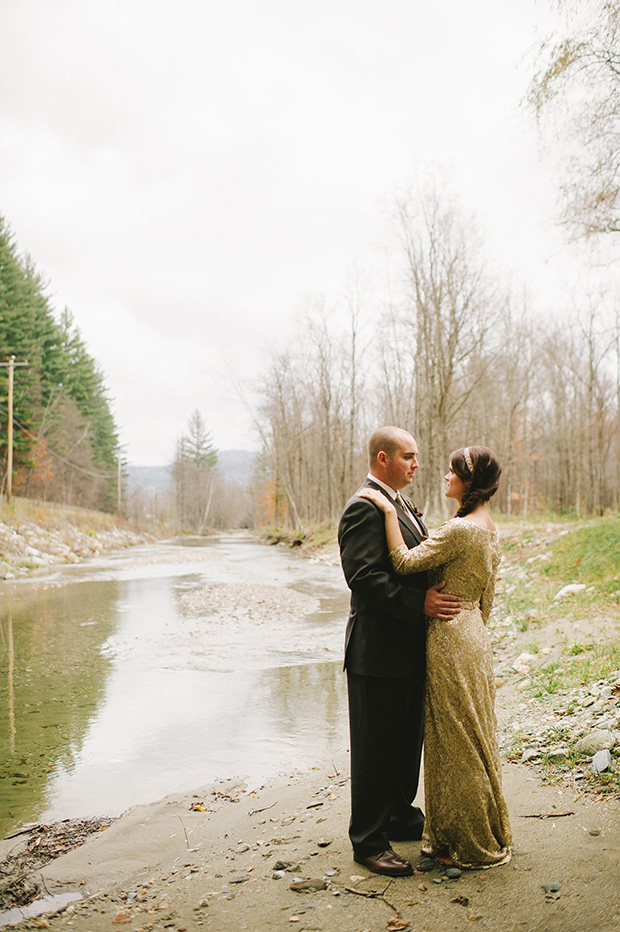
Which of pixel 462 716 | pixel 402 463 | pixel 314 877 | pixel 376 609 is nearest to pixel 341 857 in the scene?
pixel 314 877

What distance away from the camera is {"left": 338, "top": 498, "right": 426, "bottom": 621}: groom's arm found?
3.34 metres

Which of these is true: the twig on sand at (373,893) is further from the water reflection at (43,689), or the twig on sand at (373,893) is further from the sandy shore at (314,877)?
the water reflection at (43,689)

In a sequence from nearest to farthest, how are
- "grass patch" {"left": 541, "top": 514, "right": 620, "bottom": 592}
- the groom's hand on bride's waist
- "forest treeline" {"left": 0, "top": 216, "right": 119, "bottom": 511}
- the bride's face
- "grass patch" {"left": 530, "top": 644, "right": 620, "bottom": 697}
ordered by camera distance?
the groom's hand on bride's waist, the bride's face, "grass patch" {"left": 530, "top": 644, "right": 620, "bottom": 697}, "grass patch" {"left": 541, "top": 514, "right": 620, "bottom": 592}, "forest treeline" {"left": 0, "top": 216, "right": 119, "bottom": 511}

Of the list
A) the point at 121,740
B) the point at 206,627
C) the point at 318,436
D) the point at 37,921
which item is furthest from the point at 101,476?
the point at 37,921

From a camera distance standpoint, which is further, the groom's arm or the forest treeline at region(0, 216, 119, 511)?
the forest treeline at region(0, 216, 119, 511)

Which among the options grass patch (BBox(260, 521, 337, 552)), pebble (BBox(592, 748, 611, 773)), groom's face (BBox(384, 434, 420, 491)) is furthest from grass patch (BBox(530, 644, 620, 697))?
grass patch (BBox(260, 521, 337, 552))

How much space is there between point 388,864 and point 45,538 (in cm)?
3074

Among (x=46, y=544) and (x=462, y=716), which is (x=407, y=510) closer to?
(x=462, y=716)

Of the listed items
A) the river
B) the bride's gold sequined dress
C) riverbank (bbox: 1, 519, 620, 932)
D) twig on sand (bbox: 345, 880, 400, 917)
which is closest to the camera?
riverbank (bbox: 1, 519, 620, 932)

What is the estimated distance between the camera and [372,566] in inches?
134

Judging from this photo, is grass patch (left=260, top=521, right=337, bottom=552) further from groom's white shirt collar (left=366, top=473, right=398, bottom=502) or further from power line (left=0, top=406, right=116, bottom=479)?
groom's white shirt collar (left=366, top=473, right=398, bottom=502)

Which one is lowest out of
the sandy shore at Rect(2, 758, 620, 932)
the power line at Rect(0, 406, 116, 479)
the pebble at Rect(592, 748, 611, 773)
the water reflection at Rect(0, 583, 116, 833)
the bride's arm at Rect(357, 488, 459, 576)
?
the water reflection at Rect(0, 583, 116, 833)

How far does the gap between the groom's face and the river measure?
340 cm

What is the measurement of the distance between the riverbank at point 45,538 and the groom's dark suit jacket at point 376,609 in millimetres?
21366
